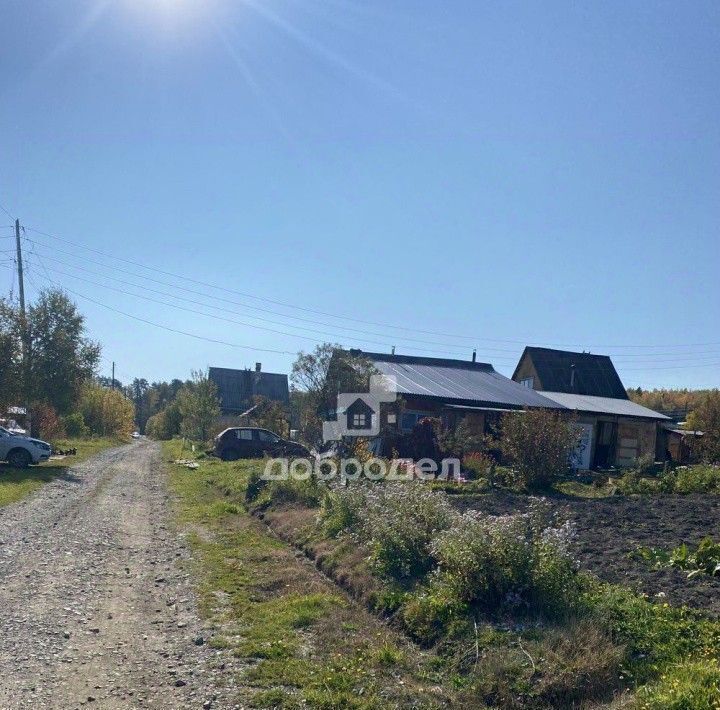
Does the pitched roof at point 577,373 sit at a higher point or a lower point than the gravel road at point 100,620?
higher

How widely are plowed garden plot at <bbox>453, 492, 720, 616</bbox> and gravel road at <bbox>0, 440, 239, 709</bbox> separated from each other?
14.2ft

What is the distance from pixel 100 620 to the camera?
7.33 meters

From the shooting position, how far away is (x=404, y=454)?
22000 mm

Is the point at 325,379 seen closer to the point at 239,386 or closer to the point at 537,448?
the point at 537,448

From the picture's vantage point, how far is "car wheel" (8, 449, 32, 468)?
23609 mm

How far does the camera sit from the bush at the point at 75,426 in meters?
46.2

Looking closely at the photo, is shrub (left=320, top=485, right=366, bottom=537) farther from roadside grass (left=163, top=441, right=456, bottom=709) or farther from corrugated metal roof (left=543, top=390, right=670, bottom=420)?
corrugated metal roof (left=543, top=390, right=670, bottom=420)

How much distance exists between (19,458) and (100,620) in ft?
61.0

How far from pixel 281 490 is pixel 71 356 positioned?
19.4 m

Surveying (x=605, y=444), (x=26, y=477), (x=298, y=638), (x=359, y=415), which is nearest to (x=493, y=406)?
(x=605, y=444)

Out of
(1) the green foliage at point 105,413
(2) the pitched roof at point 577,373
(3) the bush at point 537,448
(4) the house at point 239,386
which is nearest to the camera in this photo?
(3) the bush at point 537,448

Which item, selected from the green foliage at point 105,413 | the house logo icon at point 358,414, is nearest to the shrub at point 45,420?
the green foliage at point 105,413

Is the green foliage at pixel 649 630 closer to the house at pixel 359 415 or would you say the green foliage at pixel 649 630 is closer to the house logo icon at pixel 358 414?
the house logo icon at pixel 358 414

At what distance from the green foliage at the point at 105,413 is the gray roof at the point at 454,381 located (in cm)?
2852
